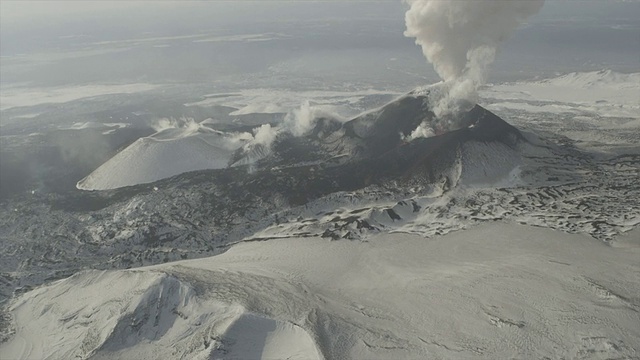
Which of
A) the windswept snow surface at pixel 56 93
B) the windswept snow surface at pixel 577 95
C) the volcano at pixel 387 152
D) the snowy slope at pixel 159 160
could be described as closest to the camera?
the volcano at pixel 387 152

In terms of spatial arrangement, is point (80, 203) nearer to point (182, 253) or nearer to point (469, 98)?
point (182, 253)

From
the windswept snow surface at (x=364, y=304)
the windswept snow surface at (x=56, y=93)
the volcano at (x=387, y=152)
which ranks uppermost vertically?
the volcano at (x=387, y=152)

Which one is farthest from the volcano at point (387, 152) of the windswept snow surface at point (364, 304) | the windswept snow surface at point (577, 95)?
the windswept snow surface at point (577, 95)

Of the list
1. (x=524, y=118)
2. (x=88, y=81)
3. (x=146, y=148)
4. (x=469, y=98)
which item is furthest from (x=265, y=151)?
(x=88, y=81)

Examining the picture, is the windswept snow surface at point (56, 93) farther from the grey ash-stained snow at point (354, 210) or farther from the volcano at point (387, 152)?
the volcano at point (387, 152)

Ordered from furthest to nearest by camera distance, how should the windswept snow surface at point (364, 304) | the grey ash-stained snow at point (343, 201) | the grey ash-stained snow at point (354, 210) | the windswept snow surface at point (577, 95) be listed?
the windswept snow surface at point (577, 95)
the grey ash-stained snow at point (343, 201)
the grey ash-stained snow at point (354, 210)
the windswept snow surface at point (364, 304)

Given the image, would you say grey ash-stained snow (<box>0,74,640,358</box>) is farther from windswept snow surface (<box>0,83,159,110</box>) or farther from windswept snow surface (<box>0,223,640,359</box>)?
windswept snow surface (<box>0,83,159,110</box>)
